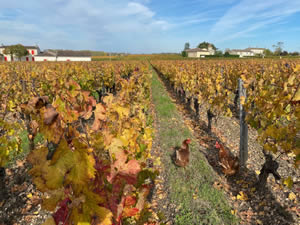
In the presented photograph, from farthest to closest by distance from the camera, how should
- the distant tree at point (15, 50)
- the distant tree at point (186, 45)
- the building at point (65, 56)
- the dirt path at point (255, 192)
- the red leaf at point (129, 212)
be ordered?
the distant tree at point (186, 45) → the building at point (65, 56) → the distant tree at point (15, 50) → the dirt path at point (255, 192) → the red leaf at point (129, 212)

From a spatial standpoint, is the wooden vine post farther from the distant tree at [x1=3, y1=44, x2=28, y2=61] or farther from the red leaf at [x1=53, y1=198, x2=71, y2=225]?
the distant tree at [x1=3, y1=44, x2=28, y2=61]

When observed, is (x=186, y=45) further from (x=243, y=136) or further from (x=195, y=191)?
(x=195, y=191)

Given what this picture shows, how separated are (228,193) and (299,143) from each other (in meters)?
1.83

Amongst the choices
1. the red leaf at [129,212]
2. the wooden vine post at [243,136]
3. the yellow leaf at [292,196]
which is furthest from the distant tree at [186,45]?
the red leaf at [129,212]

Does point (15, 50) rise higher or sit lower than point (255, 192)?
higher

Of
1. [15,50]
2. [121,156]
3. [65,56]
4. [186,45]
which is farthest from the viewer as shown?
[186,45]

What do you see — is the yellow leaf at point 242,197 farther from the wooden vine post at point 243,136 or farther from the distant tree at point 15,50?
the distant tree at point 15,50

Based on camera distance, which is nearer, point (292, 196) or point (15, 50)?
point (292, 196)

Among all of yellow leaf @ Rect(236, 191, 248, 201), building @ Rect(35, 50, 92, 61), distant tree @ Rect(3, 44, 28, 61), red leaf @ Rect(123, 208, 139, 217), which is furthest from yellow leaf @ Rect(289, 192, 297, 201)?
distant tree @ Rect(3, 44, 28, 61)

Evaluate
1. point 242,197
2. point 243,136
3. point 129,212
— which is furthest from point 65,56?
Result: point 129,212

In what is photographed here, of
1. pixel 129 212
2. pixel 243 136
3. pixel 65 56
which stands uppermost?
pixel 65 56

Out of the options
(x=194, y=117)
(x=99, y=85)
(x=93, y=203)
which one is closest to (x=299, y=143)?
(x=93, y=203)

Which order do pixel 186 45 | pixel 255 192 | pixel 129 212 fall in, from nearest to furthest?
1. pixel 129 212
2. pixel 255 192
3. pixel 186 45

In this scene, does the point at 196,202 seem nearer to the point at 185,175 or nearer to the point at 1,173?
the point at 185,175
